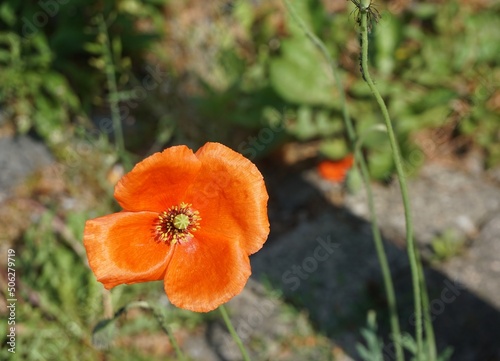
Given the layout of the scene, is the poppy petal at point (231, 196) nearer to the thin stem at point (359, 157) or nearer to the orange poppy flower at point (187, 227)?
the orange poppy flower at point (187, 227)

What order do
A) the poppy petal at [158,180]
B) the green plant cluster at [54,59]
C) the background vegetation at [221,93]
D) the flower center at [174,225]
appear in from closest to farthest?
the poppy petal at [158,180], the flower center at [174,225], the background vegetation at [221,93], the green plant cluster at [54,59]

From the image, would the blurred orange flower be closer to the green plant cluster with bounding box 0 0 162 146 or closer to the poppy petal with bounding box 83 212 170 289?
the green plant cluster with bounding box 0 0 162 146

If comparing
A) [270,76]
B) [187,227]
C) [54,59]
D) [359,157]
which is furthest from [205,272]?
[54,59]

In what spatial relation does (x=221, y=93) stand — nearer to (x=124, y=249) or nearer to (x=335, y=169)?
(x=335, y=169)

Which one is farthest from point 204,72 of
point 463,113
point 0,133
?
point 463,113

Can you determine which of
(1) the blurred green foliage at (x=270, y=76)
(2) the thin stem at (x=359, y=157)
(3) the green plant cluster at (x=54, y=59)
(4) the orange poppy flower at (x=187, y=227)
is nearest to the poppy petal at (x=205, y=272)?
(4) the orange poppy flower at (x=187, y=227)

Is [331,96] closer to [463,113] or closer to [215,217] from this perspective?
[463,113]
